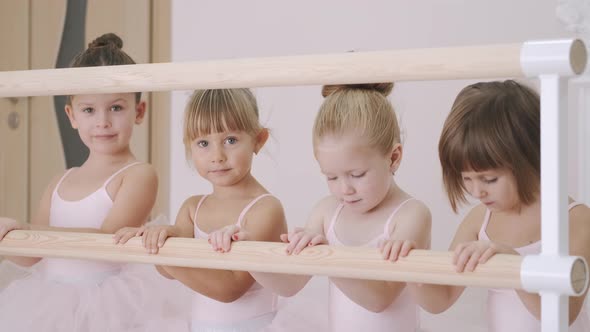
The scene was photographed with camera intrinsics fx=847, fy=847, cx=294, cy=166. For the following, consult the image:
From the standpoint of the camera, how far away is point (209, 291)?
3.84 feet

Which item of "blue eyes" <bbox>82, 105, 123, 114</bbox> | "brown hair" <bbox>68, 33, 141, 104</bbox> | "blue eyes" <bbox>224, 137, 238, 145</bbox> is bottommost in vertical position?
"blue eyes" <bbox>224, 137, 238, 145</bbox>

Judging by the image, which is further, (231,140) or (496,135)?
(231,140)

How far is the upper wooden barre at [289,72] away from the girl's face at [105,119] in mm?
355

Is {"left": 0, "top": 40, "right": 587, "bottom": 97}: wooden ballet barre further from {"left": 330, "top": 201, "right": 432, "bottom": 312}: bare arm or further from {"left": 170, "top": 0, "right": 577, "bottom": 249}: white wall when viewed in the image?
{"left": 170, "top": 0, "right": 577, "bottom": 249}: white wall

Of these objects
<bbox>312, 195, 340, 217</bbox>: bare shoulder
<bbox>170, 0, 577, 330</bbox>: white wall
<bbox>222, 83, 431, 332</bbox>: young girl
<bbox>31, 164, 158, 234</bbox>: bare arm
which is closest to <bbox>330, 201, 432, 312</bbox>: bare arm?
<bbox>222, 83, 431, 332</bbox>: young girl

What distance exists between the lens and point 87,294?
1.33m

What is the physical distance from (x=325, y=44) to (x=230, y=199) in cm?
109

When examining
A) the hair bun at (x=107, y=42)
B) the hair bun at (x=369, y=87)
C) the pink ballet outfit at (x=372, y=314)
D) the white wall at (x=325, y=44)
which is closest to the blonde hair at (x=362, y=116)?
the hair bun at (x=369, y=87)

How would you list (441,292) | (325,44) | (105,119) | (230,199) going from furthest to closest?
(325,44) < (105,119) < (230,199) < (441,292)

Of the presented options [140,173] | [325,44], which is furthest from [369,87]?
[325,44]

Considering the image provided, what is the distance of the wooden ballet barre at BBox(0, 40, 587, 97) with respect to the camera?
0.77m

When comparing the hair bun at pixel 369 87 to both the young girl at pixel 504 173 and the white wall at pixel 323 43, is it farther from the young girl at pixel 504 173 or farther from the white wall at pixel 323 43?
the white wall at pixel 323 43

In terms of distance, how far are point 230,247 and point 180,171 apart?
1613mm

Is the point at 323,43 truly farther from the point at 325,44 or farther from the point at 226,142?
the point at 226,142
